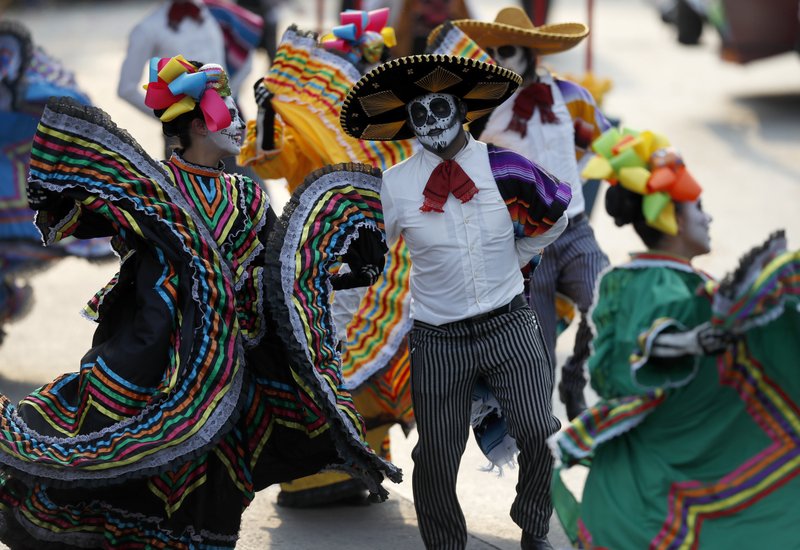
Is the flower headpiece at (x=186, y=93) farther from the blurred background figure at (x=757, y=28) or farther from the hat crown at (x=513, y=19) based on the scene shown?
the blurred background figure at (x=757, y=28)

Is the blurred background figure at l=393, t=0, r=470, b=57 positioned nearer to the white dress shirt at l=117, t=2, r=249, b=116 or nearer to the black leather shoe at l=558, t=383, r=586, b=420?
the white dress shirt at l=117, t=2, r=249, b=116

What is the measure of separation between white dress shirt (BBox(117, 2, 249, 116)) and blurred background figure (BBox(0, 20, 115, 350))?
0.43 m

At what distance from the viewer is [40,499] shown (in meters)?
4.96

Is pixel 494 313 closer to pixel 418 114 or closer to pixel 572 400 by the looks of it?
pixel 418 114

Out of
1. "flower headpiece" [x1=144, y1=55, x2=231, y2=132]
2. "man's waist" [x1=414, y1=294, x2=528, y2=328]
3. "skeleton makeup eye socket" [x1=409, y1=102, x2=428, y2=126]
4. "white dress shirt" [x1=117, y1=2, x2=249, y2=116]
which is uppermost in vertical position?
"flower headpiece" [x1=144, y1=55, x2=231, y2=132]

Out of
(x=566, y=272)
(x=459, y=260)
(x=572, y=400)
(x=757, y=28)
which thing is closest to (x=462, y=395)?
(x=459, y=260)

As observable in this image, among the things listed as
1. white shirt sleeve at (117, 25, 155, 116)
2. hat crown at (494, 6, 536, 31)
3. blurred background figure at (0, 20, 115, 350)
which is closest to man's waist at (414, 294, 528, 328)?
hat crown at (494, 6, 536, 31)

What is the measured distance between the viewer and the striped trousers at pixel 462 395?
16.7 feet

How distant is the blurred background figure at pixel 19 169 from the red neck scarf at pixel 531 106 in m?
2.42

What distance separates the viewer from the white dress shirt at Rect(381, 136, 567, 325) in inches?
199

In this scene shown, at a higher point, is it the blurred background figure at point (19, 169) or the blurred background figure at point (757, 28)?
the blurred background figure at point (19, 169)

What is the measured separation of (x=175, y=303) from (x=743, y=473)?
6.02ft

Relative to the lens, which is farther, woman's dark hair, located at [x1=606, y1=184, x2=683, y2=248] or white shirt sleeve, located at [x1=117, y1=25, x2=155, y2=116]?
white shirt sleeve, located at [x1=117, y1=25, x2=155, y2=116]

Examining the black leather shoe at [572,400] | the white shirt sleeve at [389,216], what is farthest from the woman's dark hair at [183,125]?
the black leather shoe at [572,400]
